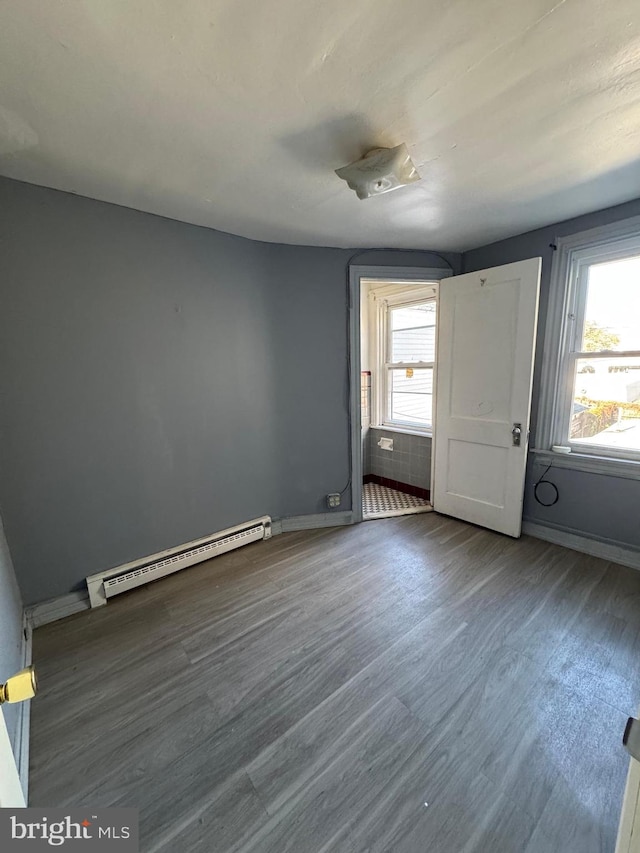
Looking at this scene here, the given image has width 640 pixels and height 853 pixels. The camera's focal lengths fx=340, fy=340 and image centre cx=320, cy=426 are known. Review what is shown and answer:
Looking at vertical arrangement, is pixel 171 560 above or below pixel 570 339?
below

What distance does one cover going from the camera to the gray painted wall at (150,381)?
5.84ft

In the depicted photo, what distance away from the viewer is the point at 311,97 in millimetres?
1195

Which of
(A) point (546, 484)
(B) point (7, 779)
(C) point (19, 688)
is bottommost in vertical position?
(A) point (546, 484)

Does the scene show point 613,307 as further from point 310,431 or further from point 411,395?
point 310,431

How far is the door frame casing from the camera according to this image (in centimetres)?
279

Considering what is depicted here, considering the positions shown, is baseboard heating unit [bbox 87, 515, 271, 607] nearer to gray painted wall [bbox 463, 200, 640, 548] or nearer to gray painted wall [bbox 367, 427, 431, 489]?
gray painted wall [bbox 367, 427, 431, 489]

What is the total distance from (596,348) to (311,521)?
251cm

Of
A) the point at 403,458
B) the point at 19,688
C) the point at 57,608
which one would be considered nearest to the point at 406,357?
the point at 403,458

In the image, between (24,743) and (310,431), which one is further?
(310,431)

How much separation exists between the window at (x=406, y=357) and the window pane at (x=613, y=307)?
135 cm

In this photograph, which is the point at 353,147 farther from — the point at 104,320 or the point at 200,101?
the point at 104,320

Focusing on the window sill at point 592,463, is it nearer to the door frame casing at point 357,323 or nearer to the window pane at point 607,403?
the window pane at point 607,403

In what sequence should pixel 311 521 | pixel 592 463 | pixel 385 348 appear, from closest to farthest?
pixel 592 463 → pixel 311 521 → pixel 385 348

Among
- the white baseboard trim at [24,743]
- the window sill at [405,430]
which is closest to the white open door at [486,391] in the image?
the window sill at [405,430]
